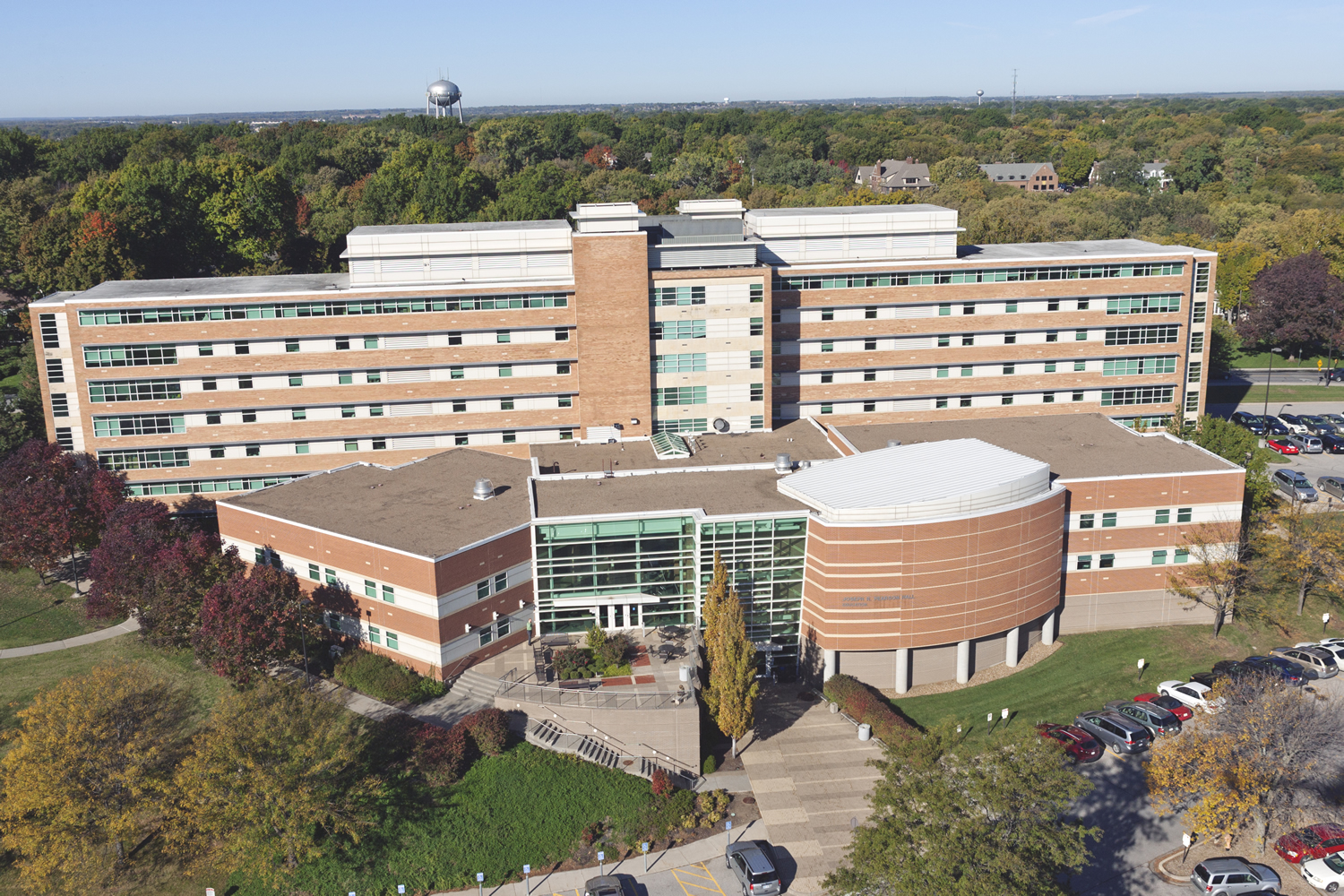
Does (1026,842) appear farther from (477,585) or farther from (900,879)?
(477,585)

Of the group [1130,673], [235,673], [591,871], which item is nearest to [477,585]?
[235,673]

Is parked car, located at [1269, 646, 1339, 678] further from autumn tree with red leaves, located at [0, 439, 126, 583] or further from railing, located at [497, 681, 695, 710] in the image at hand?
autumn tree with red leaves, located at [0, 439, 126, 583]

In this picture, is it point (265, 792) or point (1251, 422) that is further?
point (1251, 422)

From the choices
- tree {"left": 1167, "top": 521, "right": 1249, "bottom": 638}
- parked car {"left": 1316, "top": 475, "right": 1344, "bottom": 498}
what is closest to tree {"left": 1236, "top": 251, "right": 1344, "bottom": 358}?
parked car {"left": 1316, "top": 475, "right": 1344, "bottom": 498}

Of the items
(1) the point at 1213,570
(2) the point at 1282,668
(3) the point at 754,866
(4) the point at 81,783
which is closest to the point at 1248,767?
(2) the point at 1282,668

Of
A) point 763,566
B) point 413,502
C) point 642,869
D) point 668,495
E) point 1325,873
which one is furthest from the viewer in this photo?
point 413,502

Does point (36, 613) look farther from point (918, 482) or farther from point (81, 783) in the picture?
point (918, 482)
